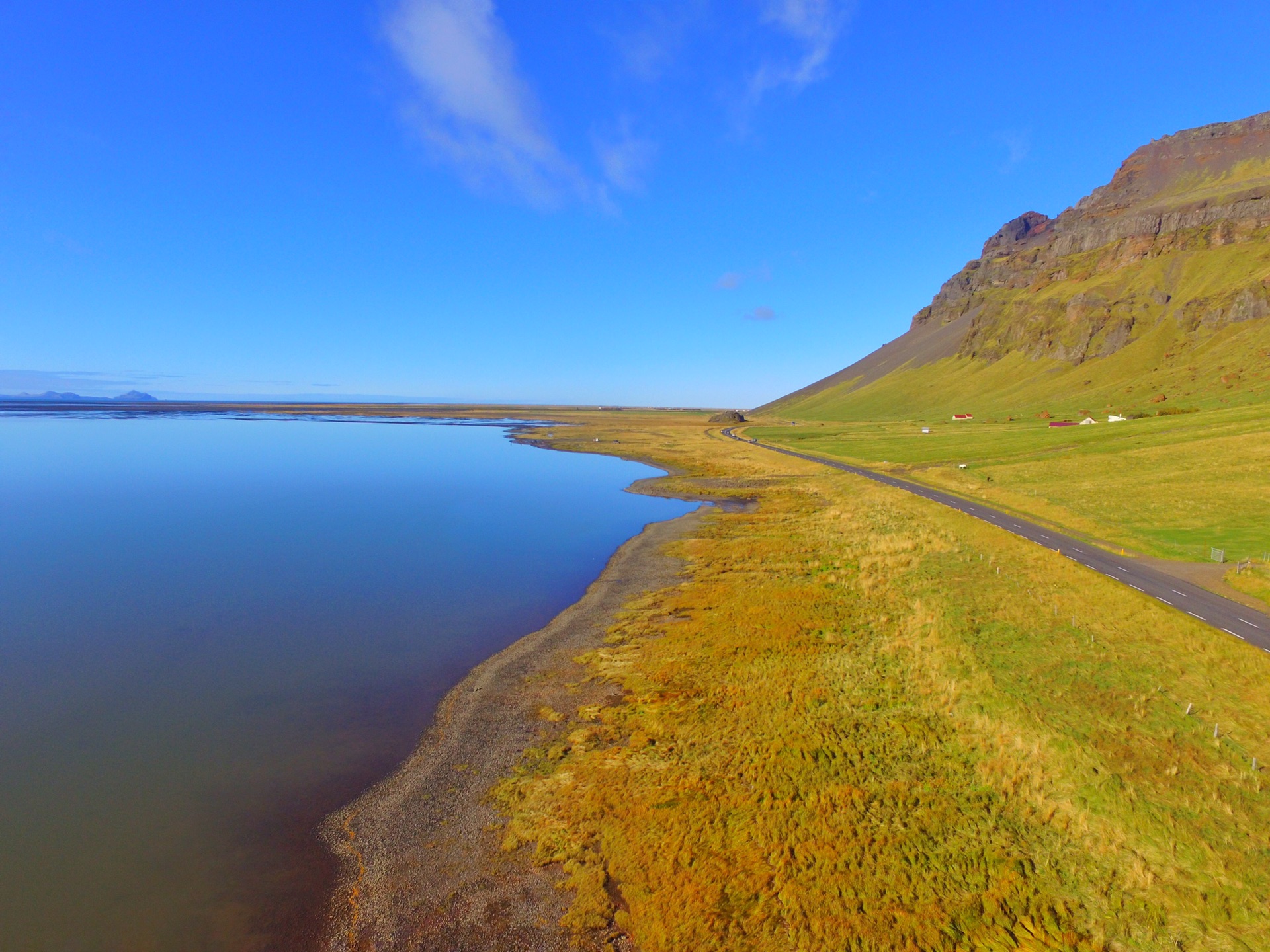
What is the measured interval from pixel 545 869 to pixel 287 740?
11.8 metres

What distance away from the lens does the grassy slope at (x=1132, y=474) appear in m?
42.9

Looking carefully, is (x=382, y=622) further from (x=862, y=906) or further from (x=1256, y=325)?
(x=1256, y=325)

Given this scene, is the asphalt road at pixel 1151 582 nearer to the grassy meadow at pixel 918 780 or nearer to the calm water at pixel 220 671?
the grassy meadow at pixel 918 780

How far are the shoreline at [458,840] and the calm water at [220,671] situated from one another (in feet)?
2.75

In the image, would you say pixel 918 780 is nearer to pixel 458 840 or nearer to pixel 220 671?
pixel 458 840

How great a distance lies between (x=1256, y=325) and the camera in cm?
13862

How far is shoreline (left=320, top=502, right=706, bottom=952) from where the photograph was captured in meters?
13.1

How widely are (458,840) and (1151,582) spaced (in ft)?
125

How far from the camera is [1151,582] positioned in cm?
3238

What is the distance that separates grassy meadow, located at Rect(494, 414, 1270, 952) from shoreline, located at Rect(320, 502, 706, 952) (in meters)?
0.80

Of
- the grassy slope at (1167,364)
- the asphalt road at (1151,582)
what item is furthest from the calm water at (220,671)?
the grassy slope at (1167,364)

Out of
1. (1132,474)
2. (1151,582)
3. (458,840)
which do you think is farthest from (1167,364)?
(458,840)

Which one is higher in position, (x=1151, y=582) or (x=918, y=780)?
(x=1151, y=582)

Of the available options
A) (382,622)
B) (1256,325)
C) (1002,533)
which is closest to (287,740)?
(382,622)
